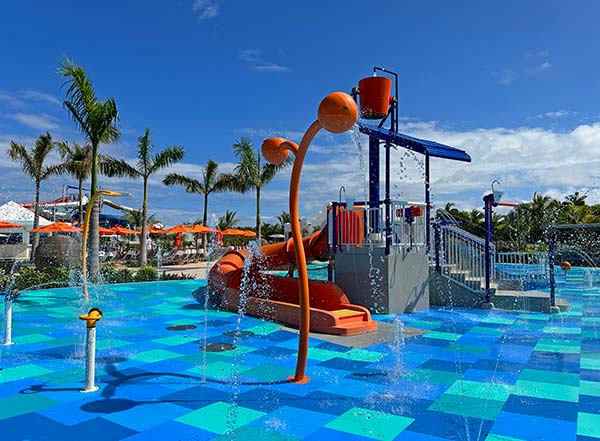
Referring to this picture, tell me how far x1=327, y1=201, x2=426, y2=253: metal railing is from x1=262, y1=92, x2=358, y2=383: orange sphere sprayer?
514 cm

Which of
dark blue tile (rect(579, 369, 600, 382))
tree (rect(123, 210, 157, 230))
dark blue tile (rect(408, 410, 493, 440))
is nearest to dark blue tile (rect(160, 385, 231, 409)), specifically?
dark blue tile (rect(408, 410, 493, 440))

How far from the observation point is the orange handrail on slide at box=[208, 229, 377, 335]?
853 cm

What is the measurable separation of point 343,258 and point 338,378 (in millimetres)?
5518

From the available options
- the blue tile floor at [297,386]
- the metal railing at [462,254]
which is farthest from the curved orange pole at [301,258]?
the metal railing at [462,254]

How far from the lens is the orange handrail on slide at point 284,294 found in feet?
28.0

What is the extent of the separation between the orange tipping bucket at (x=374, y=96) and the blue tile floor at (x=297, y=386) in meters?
5.07

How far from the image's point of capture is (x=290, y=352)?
713cm

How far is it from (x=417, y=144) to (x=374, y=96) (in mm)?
1637

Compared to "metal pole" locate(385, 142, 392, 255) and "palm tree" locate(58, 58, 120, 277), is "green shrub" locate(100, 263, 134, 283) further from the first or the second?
"metal pole" locate(385, 142, 392, 255)

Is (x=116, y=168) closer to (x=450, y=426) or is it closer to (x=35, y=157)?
(x=35, y=157)

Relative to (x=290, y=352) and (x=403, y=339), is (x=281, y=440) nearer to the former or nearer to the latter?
(x=290, y=352)

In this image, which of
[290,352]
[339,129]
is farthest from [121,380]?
[339,129]

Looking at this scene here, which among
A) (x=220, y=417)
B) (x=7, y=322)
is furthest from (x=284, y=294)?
(x=220, y=417)

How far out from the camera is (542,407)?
4668 millimetres
